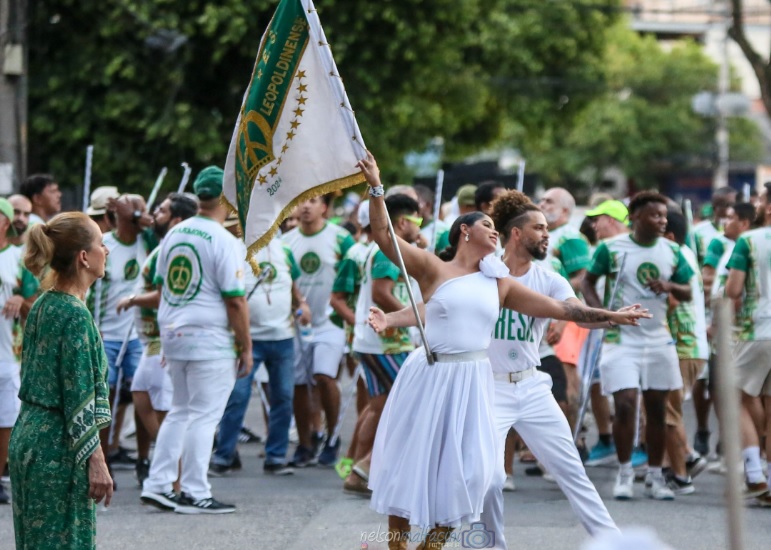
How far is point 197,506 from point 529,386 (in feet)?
8.30

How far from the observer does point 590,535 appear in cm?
743

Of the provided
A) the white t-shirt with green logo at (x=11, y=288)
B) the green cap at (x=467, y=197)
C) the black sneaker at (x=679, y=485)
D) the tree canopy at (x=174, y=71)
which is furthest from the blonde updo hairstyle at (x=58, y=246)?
the tree canopy at (x=174, y=71)

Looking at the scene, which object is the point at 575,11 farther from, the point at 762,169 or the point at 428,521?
the point at 428,521

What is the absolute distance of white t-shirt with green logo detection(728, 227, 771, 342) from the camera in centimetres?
980

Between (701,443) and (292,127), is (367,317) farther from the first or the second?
(701,443)

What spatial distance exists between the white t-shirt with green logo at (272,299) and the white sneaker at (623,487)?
2.62 meters

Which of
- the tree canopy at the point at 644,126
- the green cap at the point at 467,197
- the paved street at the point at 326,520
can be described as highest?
the tree canopy at the point at 644,126

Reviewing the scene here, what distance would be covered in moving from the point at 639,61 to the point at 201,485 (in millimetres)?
49429

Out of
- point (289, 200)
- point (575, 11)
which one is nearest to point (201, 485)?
point (289, 200)

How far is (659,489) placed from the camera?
9.84 metres

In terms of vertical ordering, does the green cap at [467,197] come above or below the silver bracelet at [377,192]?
above

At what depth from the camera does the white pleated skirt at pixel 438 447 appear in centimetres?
700

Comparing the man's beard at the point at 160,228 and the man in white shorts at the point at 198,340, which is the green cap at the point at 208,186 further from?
the man's beard at the point at 160,228

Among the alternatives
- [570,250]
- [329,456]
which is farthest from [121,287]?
[570,250]
